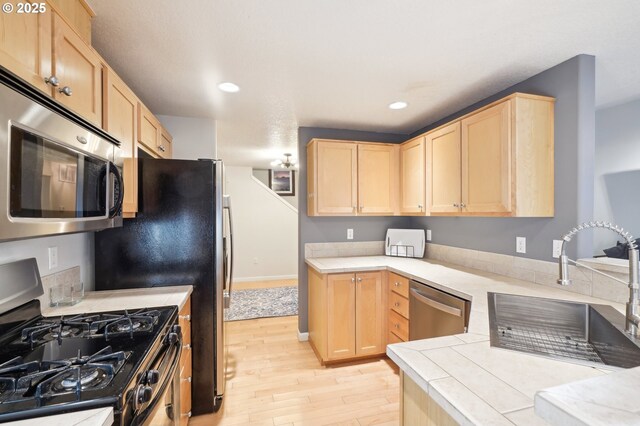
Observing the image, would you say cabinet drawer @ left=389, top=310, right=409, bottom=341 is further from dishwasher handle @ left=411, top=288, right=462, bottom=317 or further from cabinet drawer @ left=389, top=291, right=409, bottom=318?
dishwasher handle @ left=411, top=288, right=462, bottom=317

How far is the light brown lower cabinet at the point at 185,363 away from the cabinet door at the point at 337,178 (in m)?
1.55

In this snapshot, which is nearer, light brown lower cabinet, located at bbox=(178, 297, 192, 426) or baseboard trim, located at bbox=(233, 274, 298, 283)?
light brown lower cabinet, located at bbox=(178, 297, 192, 426)

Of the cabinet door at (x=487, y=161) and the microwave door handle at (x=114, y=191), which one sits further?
the cabinet door at (x=487, y=161)

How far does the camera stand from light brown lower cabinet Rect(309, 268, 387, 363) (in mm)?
2531

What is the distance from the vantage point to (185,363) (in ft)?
5.76

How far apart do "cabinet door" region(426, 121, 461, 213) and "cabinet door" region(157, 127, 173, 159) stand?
2.45 metres

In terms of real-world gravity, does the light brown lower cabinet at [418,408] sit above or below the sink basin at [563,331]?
below

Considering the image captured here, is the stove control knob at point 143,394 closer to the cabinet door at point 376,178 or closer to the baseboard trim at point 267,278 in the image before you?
the cabinet door at point 376,178

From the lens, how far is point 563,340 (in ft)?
4.05

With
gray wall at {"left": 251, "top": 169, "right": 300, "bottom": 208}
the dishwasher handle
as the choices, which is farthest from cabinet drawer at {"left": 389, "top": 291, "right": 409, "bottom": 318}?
gray wall at {"left": 251, "top": 169, "right": 300, "bottom": 208}

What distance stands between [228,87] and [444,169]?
1948 mm

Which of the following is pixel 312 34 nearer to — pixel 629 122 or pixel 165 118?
pixel 165 118

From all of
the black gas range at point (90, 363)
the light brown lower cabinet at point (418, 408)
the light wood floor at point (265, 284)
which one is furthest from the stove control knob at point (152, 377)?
the light wood floor at point (265, 284)

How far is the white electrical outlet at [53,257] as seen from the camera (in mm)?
1514
